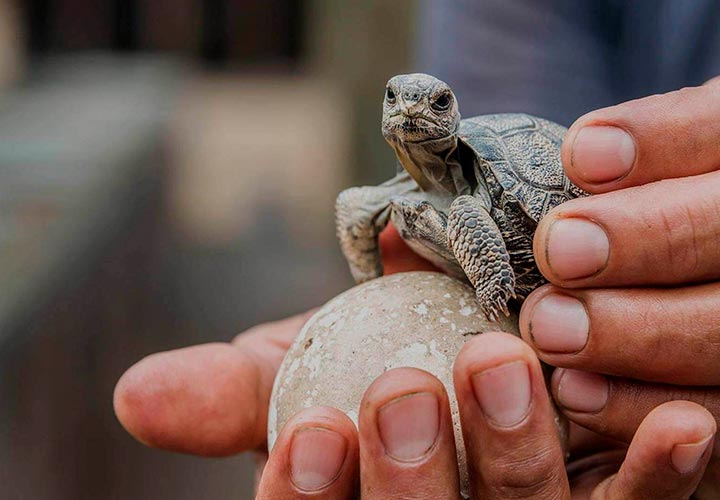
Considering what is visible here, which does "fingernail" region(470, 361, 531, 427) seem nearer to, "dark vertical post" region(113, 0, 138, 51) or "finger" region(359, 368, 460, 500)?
"finger" region(359, 368, 460, 500)

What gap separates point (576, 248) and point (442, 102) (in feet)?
0.71

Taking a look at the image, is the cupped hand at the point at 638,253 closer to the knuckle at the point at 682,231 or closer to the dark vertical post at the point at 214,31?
the knuckle at the point at 682,231

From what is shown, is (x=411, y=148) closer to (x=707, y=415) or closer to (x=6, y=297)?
(x=707, y=415)

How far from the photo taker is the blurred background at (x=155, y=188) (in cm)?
199

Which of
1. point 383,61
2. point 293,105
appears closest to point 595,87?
point 383,61

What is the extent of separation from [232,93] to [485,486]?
7.10 m

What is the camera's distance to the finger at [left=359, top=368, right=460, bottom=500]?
0.82m

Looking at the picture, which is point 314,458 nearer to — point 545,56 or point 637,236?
point 637,236

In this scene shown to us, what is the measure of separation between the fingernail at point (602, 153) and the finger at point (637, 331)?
0.13 meters

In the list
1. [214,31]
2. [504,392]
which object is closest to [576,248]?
[504,392]

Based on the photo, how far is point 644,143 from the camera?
911mm

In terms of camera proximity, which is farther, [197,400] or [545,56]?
[545,56]

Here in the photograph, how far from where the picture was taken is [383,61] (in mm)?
6230

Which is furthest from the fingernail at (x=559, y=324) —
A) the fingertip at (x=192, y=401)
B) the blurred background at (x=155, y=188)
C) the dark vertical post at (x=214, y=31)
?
the dark vertical post at (x=214, y=31)
